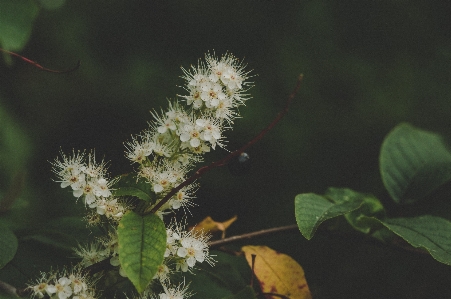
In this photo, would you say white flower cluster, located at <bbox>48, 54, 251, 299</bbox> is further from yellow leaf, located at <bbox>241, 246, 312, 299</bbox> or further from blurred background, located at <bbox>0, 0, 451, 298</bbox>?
blurred background, located at <bbox>0, 0, 451, 298</bbox>

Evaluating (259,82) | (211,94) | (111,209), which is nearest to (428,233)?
(211,94)

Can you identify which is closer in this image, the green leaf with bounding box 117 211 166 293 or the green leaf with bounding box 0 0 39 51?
the green leaf with bounding box 117 211 166 293

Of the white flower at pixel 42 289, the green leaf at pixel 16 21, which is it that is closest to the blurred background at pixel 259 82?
the green leaf at pixel 16 21

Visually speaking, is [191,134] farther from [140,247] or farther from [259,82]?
[259,82]

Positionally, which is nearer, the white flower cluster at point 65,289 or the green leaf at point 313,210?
the white flower cluster at point 65,289

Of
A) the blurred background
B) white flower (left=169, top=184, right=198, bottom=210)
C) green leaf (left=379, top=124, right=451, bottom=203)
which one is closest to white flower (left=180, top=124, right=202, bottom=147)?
white flower (left=169, top=184, right=198, bottom=210)

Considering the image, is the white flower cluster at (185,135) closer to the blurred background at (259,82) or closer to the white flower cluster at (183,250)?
the white flower cluster at (183,250)

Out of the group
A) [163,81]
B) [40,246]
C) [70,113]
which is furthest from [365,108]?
[40,246]
